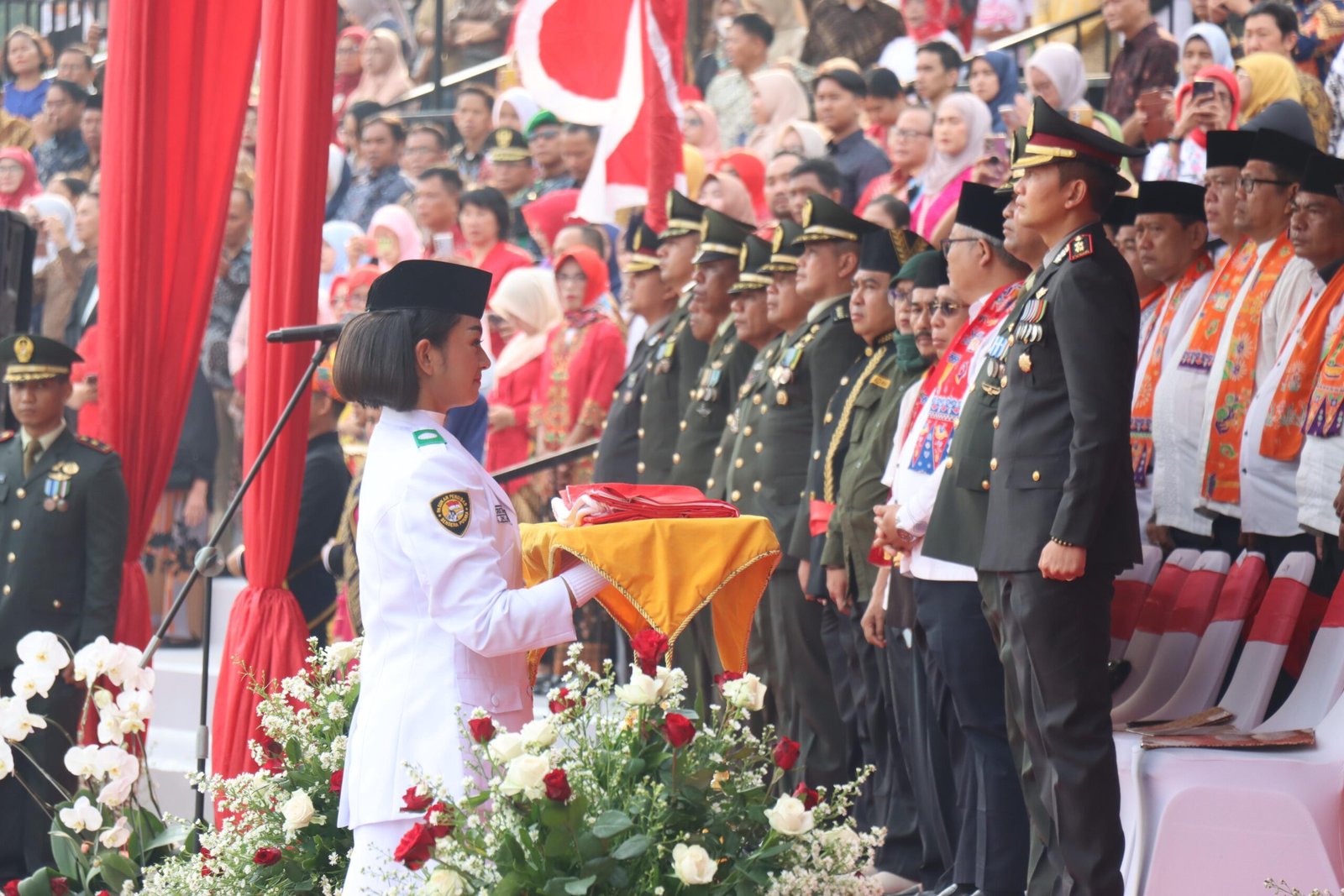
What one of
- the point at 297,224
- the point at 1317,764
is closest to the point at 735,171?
the point at 297,224

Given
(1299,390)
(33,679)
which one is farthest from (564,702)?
(1299,390)

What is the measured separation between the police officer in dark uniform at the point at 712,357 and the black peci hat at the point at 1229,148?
199 centimetres

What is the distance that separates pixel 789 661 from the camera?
A: 6.36 m

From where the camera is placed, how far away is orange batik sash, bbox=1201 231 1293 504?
542 centimetres

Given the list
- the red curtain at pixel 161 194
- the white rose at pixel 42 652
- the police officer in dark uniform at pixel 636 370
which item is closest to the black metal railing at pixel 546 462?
the police officer in dark uniform at pixel 636 370

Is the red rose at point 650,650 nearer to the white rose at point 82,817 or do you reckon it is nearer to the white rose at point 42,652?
the white rose at point 82,817

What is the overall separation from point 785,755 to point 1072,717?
1366 millimetres

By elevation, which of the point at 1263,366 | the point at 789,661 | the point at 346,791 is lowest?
the point at 789,661

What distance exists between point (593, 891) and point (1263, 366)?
3.38 m

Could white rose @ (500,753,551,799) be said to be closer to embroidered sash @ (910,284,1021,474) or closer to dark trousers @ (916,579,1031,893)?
dark trousers @ (916,579,1031,893)

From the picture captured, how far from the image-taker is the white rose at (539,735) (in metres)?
3.04

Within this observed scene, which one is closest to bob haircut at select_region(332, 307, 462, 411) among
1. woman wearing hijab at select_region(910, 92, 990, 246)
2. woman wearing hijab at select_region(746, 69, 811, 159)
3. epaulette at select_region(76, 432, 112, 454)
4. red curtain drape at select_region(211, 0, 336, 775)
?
red curtain drape at select_region(211, 0, 336, 775)

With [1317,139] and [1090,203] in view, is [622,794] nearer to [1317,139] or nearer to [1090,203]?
[1090,203]

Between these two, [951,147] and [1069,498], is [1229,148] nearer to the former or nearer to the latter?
[1069,498]
